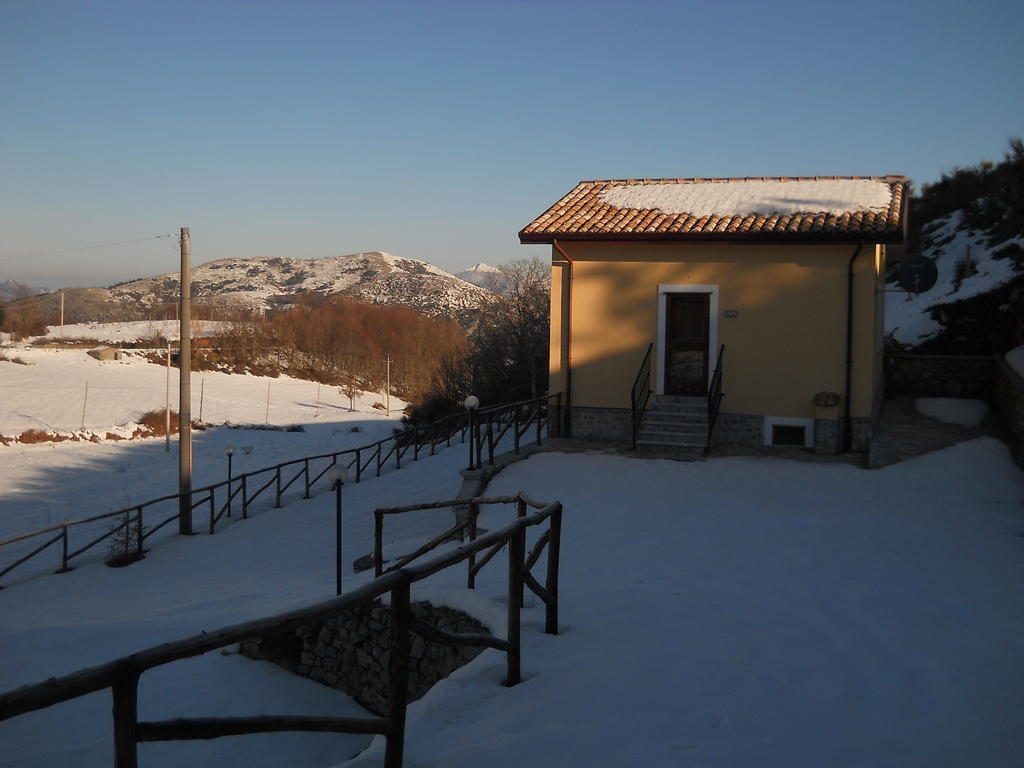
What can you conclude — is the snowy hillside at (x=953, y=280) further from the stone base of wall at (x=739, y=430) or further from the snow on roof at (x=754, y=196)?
the stone base of wall at (x=739, y=430)

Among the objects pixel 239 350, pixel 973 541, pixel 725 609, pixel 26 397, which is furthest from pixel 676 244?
pixel 239 350

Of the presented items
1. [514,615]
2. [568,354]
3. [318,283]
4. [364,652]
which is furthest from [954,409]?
[318,283]

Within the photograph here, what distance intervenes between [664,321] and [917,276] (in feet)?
13.5

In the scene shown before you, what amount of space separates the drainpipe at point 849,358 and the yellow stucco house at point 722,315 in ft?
0.06

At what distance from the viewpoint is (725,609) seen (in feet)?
19.2

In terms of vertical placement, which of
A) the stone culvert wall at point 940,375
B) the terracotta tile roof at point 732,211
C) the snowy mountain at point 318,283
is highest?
the snowy mountain at point 318,283

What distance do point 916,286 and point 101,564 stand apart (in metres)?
14.0

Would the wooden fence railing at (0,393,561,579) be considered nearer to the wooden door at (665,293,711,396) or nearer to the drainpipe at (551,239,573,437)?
the drainpipe at (551,239,573,437)

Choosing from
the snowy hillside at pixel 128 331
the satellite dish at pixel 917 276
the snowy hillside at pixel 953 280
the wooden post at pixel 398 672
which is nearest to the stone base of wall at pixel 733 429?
the satellite dish at pixel 917 276

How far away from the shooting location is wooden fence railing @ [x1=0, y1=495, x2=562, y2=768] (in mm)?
2193

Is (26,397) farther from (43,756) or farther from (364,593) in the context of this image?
(364,593)

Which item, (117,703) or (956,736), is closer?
(117,703)

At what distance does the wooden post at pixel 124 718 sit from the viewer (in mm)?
2289

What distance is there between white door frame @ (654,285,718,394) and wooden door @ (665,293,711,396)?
110 mm
